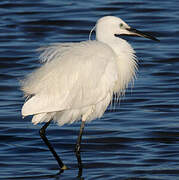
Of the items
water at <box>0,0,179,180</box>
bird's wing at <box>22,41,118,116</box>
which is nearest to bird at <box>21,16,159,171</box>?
bird's wing at <box>22,41,118,116</box>

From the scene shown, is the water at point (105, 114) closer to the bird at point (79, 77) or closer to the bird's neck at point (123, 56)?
the bird at point (79, 77)

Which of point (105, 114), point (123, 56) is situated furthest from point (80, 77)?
point (105, 114)

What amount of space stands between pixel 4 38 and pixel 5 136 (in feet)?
18.5

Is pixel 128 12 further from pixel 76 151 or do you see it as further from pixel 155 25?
pixel 76 151

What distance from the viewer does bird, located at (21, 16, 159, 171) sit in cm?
712

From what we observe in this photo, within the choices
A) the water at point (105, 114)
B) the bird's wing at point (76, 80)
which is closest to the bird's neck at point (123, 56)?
the bird's wing at point (76, 80)

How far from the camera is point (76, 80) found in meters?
7.19

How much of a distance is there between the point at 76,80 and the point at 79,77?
0.05 m

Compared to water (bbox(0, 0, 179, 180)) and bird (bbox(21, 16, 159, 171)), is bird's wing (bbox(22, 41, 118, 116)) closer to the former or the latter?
bird (bbox(21, 16, 159, 171))

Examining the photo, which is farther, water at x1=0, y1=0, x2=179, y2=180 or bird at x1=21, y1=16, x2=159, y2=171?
water at x1=0, y1=0, x2=179, y2=180

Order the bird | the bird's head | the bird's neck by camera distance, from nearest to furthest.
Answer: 1. the bird
2. the bird's head
3. the bird's neck

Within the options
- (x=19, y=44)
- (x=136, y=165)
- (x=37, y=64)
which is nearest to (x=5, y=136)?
(x=136, y=165)

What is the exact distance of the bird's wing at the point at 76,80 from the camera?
712cm

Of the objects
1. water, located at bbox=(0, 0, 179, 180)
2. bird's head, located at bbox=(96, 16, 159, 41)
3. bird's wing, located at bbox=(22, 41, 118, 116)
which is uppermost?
bird's head, located at bbox=(96, 16, 159, 41)
